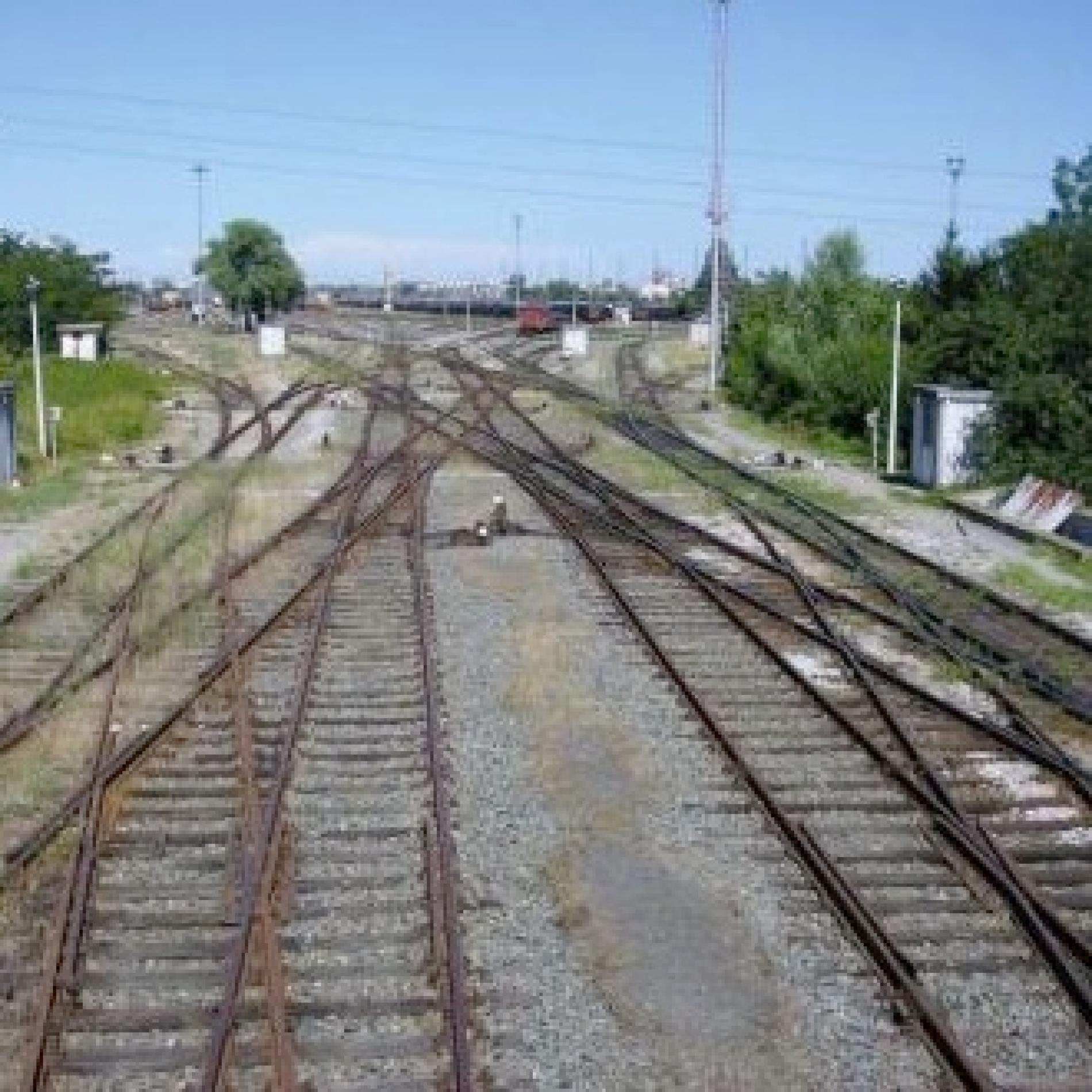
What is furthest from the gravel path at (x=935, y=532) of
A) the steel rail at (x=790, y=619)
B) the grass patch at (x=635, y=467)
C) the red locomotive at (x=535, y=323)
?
the red locomotive at (x=535, y=323)

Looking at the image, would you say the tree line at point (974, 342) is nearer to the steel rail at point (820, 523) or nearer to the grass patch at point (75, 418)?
the steel rail at point (820, 523)

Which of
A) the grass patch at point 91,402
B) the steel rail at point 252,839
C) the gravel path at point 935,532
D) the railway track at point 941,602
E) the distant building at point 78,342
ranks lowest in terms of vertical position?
the gravel path at point 935,532

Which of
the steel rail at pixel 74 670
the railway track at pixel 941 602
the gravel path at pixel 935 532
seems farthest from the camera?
the gravel path at pixel 935 532

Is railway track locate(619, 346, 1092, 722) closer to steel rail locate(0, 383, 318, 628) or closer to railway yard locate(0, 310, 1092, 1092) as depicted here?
railway yard locate(0, 310, 1092, 1092)

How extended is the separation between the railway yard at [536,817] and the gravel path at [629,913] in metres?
0.03

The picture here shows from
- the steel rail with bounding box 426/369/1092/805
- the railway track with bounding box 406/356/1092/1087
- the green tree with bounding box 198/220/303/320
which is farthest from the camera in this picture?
the green tree with bounding box 198/220/303/320

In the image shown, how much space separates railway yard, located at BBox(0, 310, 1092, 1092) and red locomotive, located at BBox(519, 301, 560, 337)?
58.7 m

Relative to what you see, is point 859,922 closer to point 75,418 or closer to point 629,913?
point 629,913

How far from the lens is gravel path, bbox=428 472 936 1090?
7113mm

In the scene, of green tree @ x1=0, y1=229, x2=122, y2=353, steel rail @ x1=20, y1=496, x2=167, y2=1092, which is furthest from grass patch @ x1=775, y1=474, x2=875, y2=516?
green tree @ x1=0, y1=229, x2=122, y2=353

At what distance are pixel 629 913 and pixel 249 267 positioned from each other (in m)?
83.2

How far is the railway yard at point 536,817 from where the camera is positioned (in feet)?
23.7

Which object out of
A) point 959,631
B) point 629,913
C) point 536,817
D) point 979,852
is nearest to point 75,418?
point 959,631

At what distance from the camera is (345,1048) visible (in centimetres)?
704
